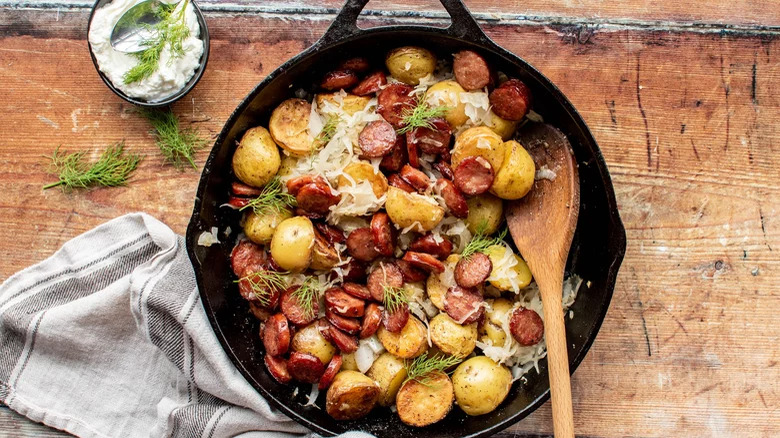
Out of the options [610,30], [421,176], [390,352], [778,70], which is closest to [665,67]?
[610,30]

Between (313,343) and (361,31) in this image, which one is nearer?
(361,31)

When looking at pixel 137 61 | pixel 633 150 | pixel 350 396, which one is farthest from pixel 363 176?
pixel 633 150

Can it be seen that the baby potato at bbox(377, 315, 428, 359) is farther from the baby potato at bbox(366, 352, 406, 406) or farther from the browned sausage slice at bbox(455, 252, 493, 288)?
the browned sausage slice at bbox(455, 252, 493, 288)

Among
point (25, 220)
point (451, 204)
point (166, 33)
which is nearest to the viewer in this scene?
point (451, 204)

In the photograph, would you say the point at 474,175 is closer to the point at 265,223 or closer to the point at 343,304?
the point at 343,304

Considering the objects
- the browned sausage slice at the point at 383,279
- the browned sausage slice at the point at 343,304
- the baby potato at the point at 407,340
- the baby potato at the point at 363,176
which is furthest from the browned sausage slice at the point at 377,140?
the baby potato at the point at 407,340

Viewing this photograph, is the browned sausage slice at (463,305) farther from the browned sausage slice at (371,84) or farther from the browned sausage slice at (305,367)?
the browned sausage slice at (371,84)

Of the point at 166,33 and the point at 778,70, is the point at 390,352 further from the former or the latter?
the point at 778,70
